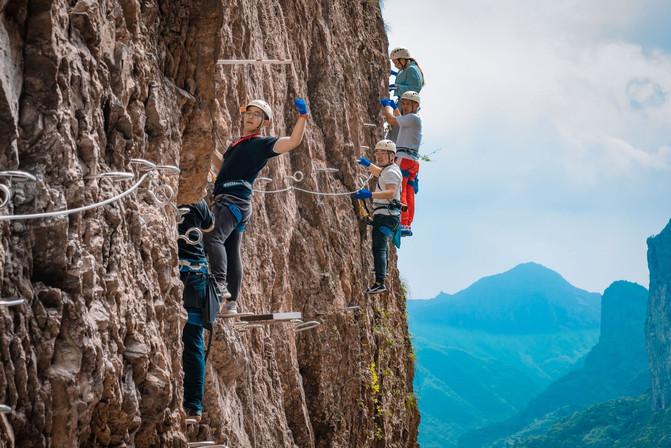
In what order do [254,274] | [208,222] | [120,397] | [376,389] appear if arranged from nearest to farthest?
[120,397]
[208,222]
[254,274]
[376,389]

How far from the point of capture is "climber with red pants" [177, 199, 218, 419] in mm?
6266

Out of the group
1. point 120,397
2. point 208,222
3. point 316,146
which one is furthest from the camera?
point 316,146

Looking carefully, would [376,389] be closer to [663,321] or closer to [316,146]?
[316,146]

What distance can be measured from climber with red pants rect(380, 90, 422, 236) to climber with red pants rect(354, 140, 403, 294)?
1.67 feet

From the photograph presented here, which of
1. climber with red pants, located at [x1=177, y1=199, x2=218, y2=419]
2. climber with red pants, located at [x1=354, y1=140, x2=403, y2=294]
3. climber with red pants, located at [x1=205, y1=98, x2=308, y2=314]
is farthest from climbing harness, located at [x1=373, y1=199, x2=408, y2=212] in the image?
climber with red pants, located at [x1=177, y1=199, x2=218, y2=419]

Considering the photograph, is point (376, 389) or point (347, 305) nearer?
point (347, 305)

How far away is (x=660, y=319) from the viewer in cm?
11606

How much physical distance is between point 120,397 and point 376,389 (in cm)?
1016

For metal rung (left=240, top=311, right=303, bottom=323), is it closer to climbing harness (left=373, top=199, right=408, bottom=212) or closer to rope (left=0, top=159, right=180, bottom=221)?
rope (left=0, top=159, right=180, bottom=221)

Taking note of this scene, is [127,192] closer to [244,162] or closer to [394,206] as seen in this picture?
[244,162]

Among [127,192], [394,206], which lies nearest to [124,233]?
[127,192]

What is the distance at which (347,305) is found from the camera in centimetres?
1331

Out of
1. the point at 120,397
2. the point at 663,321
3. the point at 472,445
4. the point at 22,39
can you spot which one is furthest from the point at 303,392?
the point at 472,445

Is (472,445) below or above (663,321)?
below
